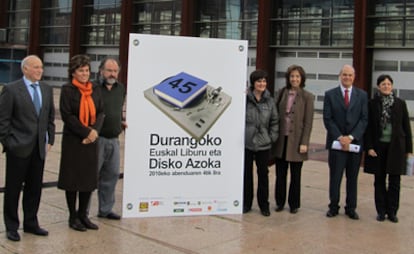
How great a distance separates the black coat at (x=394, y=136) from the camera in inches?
252

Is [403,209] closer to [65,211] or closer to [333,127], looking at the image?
[333,127]

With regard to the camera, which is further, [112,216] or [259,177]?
[259,177]

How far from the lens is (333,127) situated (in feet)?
21.5

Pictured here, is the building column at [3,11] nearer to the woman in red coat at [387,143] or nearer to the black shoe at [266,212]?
the black shoe at [266,212]

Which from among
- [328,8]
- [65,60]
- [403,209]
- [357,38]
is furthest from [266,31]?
[403,209]

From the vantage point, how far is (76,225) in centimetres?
569

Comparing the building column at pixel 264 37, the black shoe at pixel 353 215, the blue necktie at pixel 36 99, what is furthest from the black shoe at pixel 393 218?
the building column at pixel 264 37

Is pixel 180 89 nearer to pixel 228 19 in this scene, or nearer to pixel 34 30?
pixel 228 19

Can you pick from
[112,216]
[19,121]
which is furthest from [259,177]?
[19,121]

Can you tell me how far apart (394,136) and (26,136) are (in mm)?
4193

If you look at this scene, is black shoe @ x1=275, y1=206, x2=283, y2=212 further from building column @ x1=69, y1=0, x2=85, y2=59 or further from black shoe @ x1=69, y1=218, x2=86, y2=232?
building column @ x1=69, y1=0, x2=85, y2=59

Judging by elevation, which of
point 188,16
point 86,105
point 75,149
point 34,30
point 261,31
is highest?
point 34,30

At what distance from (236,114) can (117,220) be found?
1.91 m

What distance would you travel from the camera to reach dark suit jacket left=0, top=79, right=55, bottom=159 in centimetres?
505
